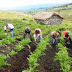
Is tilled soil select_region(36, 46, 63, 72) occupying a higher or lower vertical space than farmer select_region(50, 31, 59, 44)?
lower

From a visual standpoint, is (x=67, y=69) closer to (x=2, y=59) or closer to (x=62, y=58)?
(x=62, y=58)

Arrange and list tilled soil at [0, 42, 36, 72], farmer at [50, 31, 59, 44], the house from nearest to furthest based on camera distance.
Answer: tilled soil at [0, 42, 36, 72] → farmer at [50, 31, 59, 44] → the house

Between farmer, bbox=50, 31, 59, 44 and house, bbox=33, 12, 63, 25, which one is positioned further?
house, bbox=33, 12, 63, 25

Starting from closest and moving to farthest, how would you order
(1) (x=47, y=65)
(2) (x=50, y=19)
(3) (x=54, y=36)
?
1. (1) (x=47, y=65)
2. (3) (x=54, y=36)
3. (2) (x=50, y=19)

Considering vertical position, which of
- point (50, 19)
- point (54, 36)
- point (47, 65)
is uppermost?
point (54, 36)

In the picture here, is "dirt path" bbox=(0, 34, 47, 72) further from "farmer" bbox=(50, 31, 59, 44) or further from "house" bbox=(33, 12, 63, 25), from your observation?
Answer: "house" bbox=(33, 12, 63, 25)

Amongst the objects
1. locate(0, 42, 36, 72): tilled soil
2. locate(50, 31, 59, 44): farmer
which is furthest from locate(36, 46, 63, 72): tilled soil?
locate(50, 31, 59, 44): farmer

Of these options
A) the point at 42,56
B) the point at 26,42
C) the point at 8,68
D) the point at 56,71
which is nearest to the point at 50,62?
the point at 42,56

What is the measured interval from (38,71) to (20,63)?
2104 millimetres

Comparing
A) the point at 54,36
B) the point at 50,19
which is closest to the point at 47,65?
the point at 54,36

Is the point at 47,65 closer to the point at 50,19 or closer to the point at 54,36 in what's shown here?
the point at 54,36

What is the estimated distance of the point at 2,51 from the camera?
32.7 feet

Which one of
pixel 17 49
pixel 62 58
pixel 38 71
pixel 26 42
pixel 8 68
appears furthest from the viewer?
pixel 26 42

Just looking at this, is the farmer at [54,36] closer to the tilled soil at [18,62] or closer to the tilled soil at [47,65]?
the tilled soil at [47,65]
